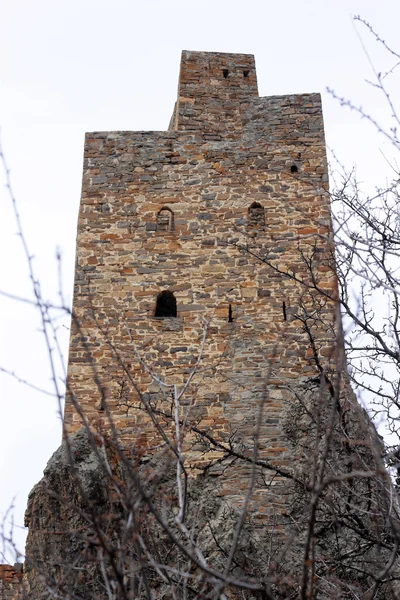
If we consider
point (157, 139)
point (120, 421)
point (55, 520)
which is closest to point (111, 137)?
point (157, 139)

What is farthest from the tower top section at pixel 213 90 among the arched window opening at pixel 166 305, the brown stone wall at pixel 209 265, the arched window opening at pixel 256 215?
the arched window opening at pixel 166 305

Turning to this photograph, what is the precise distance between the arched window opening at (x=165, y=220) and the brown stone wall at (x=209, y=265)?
41 mm

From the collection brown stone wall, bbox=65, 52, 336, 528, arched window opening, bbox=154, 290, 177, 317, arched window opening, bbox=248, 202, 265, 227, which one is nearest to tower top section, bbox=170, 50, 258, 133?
brown stone wall, bbox=65, 52, 336, 528

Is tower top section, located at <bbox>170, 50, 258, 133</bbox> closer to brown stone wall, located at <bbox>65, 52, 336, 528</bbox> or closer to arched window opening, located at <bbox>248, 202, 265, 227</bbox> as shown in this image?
→ brown stone wall, located at <bbox>65, 52, 336, 528</bbox>

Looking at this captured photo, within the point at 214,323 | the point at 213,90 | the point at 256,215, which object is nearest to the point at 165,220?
the point at 256,215

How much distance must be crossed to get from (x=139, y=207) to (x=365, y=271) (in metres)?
4.75

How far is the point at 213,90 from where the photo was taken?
10.9 m

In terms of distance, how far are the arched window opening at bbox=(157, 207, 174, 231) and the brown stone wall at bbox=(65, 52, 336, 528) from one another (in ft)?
0.13

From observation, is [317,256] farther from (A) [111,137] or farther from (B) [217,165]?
(A) [111,137]

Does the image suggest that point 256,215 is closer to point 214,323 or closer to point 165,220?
point 165,220

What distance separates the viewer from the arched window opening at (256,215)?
380 inches

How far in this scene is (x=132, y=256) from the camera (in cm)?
944

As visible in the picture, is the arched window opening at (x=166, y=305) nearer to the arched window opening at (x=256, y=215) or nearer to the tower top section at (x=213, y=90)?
the arched window opening at (x=256, y=215)

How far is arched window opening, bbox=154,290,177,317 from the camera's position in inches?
361
